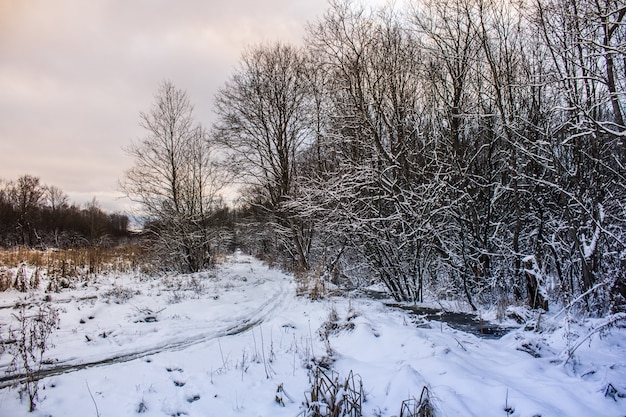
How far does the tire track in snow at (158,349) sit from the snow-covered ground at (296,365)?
3cm

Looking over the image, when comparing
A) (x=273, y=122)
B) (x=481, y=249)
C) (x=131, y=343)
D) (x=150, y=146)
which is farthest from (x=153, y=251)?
(x=481, y=249)

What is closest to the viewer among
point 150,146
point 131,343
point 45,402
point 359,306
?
point 45,402

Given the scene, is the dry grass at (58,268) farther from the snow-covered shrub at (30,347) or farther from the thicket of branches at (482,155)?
the thicket of branches at (482,155)

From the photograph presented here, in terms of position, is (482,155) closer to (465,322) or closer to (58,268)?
(465,322)

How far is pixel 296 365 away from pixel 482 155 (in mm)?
7515

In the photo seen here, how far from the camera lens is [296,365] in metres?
4.61

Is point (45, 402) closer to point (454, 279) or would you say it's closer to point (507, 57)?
point (454, 279)

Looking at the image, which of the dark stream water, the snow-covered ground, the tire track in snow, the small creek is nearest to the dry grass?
the snow-covered ground

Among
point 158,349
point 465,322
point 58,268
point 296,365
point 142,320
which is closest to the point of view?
point 296,365

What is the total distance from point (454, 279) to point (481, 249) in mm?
1298

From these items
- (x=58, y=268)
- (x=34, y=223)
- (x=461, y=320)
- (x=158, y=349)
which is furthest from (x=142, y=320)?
(x=34, y=223)

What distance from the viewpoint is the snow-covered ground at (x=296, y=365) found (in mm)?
3332

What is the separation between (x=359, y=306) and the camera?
8188mm

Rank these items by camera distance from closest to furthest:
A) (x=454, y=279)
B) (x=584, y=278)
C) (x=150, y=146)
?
(x=584, y=278) < (x=454, y=279) < (x=150, y=146)
